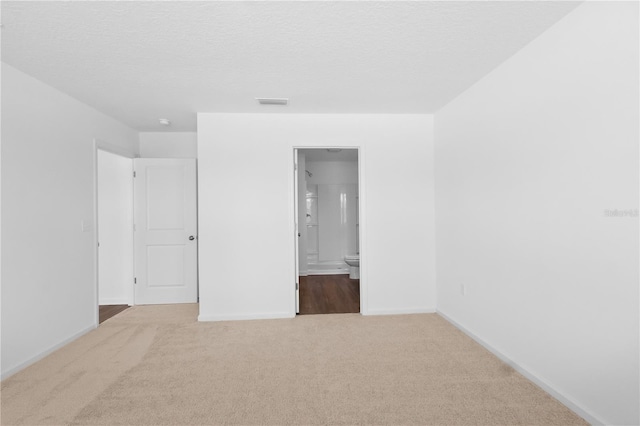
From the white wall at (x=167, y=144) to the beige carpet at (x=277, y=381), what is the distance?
8.19ft

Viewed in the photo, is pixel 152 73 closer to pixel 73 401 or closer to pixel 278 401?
pixel 73 401

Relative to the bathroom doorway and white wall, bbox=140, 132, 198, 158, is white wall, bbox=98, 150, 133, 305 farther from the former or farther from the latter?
the bathroom doorway

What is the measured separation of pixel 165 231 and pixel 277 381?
9.71 ft

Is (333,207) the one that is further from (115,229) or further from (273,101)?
(115,229)

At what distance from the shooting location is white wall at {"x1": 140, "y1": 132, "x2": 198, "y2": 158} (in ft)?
15.1

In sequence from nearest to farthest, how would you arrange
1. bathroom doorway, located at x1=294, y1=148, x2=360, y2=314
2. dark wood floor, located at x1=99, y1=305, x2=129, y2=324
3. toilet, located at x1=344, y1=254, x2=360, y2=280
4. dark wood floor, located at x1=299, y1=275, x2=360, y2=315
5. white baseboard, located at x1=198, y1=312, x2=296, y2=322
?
white baseboard, located at x1=198, y1=312, x2=296, y2=322 < dark wood floor, located at x1=99, y1=305, x2=129, y2=324 < dark wood floor, located at x1=299, y1=275, x2=360, y2=315 < toilet, located at x1=344, y1=254, x2=360, y2=280 < bathroom doorway, located at x1=294, y1=148, x2=360, y2=314

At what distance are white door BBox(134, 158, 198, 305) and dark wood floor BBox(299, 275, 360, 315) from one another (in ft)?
5.39

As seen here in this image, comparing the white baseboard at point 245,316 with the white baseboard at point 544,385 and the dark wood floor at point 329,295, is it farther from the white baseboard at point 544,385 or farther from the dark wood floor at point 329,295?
the white baseboard at point 544,385

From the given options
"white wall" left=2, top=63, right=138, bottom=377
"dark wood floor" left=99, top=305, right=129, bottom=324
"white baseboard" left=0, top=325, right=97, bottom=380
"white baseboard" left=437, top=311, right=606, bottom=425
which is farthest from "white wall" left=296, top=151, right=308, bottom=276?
"white baseboard" left=437, top=311, right=606, bottom=425

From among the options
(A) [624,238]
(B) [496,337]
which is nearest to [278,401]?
(B) [496,337]

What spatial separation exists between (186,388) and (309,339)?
3.90ft

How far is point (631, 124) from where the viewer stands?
1585 mm

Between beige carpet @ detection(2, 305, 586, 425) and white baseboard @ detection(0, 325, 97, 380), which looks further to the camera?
white baseboard @ detection(0, 325, 97, 380)

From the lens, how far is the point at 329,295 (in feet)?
15.8
